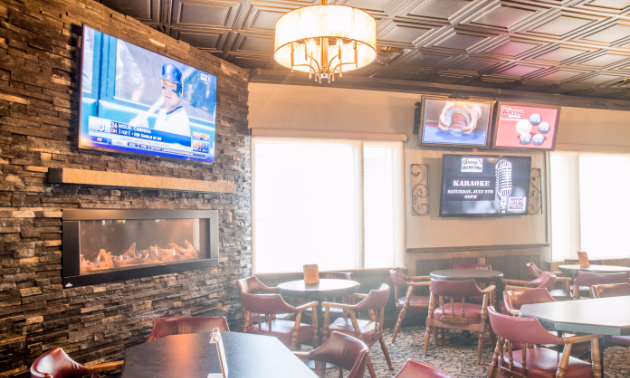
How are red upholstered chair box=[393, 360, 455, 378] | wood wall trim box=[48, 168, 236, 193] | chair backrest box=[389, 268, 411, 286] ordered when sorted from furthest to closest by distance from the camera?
chair backrest box=[389, 268, 411, 286] < wood wall trim box=[48, 168, 236, 193] < red upholstered chair box=[393, 360, 455, 378]

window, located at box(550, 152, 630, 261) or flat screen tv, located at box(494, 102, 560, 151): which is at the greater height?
flat screen tv, located at box(494, 102, 560, 151)

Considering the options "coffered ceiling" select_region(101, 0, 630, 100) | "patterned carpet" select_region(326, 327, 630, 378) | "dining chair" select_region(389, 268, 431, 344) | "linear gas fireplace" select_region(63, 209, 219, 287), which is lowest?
"patterned carpet" select_region(326, 327, 630, 378)

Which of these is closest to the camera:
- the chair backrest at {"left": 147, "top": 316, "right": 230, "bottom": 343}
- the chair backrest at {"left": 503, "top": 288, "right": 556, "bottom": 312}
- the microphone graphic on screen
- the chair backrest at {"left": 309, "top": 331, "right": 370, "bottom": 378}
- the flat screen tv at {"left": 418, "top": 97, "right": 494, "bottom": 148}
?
the chair backrest at {"left": 309, "top": 331, "right": 370, "bottom": 378}

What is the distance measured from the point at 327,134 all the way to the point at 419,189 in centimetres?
151

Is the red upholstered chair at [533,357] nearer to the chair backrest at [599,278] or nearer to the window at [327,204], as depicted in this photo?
the chair backrest at [599,278]

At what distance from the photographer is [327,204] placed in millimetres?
5598

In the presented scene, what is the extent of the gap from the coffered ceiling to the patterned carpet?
3284mm

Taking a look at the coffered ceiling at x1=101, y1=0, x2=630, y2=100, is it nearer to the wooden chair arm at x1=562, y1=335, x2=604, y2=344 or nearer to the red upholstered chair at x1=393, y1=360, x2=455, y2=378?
the wooden chair arm at x1=562, y1=335, x2=604, y2=344

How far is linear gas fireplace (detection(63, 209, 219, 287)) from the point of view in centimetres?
335

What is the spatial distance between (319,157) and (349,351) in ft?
12.0

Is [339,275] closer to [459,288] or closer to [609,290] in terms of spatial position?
[459,288]

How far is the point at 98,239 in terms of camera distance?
363cm

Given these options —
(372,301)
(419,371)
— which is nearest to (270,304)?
(372,301)

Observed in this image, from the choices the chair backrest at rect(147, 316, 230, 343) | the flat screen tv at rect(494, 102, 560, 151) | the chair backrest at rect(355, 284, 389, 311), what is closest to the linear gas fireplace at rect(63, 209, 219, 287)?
the chair backrest at rect(147, 316, 230, 343)
